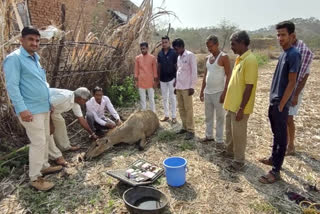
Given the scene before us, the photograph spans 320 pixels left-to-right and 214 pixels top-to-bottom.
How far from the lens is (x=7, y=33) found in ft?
12.8

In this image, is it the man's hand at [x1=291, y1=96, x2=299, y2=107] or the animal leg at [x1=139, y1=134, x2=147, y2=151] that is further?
the animal leg at [x1=139, y1=134, x2=147, y2=151]

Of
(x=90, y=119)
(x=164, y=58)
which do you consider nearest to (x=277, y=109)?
(x=164, y=58)

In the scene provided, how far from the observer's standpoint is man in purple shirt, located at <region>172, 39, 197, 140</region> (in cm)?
445

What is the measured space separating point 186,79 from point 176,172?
74.5 inches

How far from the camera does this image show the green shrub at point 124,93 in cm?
682

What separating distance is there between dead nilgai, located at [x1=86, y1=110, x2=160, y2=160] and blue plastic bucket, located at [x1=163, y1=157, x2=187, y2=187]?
47.9 inches

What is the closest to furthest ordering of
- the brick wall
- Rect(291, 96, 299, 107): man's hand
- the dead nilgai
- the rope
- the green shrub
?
the rope → Rect(291, 96, 299, 107): man's hand → the dead nilgai → the green shrub → the brick wall

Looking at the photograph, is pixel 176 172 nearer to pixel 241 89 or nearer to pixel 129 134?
pixel 241 89

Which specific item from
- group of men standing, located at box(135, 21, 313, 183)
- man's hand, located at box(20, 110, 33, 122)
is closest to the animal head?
man's hand, located at box(20, 110, 33, 122)

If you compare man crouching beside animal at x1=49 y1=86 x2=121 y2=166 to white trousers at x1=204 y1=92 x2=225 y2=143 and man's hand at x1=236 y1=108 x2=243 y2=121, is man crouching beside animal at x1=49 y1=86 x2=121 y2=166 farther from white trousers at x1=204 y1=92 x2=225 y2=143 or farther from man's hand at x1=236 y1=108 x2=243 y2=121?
man's hand at x1=236 y1=108 x2=243 y2=121

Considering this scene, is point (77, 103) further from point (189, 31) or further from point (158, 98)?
point (189, 31)

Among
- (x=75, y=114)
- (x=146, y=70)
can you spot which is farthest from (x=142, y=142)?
(x=146, y=70)

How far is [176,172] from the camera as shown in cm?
317

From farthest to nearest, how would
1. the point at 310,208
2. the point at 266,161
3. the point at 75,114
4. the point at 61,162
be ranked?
the point at 75,114
the point at 61,162
the point at 266,161
the point at 310,208
